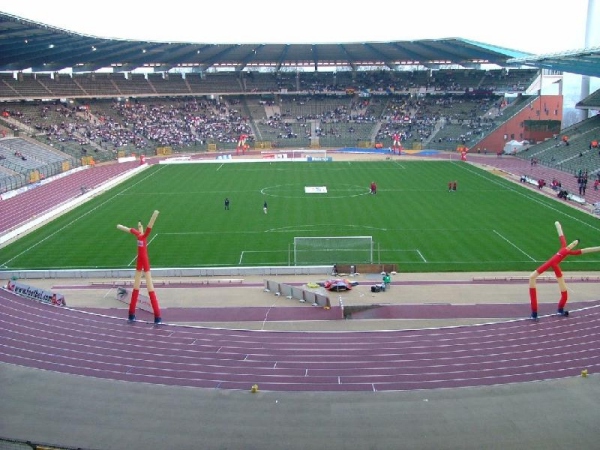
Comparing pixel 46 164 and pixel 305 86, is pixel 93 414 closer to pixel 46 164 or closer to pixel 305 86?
pixel 46 164

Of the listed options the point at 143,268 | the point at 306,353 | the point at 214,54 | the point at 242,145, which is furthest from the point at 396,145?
the point at 306,353

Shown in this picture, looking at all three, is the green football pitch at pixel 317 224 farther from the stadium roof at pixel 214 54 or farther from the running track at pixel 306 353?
the stadium roof at pixel 214 54

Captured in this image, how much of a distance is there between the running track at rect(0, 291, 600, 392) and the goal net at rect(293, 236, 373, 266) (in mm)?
8303

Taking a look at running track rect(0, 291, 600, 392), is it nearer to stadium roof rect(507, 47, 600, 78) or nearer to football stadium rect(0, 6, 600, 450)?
football stadium rect(0, 6, 600, 450)

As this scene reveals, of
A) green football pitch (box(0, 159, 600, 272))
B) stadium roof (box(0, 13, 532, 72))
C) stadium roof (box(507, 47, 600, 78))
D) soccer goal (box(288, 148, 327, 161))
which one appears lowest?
soccer goal (box(288, 148, 327, 161))

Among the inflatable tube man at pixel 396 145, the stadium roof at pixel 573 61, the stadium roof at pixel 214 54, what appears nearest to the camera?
the stadium roof at pixel 573 61

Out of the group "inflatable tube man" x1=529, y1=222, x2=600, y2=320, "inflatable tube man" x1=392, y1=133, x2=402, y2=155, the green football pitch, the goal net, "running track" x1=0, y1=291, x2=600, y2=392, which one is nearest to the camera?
"running track" x1=0, y1=291, x2=600, y2=392

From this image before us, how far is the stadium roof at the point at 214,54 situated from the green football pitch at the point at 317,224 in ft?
58.3

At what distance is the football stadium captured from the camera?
14.6 metres

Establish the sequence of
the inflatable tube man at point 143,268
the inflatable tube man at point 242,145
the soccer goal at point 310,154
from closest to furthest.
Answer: the inflatable tube man at point 143,268 < the soccer goal at point 310,154 < the inflatable tube man at point 242,145

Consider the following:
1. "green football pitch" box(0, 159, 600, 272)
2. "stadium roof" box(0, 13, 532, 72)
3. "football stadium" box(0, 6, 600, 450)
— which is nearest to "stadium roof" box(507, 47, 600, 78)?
"football stadium" box(0, 6, 600, 450)

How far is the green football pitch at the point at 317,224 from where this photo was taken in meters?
28.8

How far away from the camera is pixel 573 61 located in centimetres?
5134

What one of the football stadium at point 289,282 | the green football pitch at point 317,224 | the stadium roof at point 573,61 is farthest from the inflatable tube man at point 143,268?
the stadium roof at point 573,61
